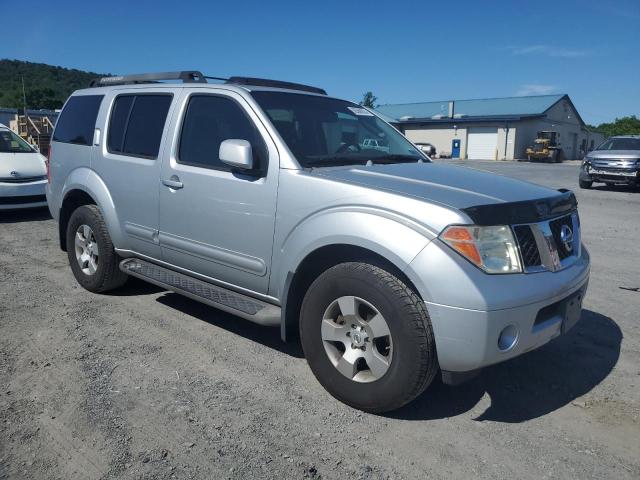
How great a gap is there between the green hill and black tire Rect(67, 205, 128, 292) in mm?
67186

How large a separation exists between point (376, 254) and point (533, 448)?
130 centimetres

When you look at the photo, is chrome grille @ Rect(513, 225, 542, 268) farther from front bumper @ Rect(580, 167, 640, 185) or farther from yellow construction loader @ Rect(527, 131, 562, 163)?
yellow construction loader @ Rect(527, 131, 562, 163)

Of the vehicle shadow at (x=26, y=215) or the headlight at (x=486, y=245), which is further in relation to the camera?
the vehicle shadow at (x=26, y=215)

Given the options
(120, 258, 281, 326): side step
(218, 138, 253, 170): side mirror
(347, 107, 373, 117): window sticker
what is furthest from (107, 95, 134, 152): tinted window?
(347, 107, 373, 117): window sticker

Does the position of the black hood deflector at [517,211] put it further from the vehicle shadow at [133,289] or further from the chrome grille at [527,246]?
the vehicle shadow at [133,289]

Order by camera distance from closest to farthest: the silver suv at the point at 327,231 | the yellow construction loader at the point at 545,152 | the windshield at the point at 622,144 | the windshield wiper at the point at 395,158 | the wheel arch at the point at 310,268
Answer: the silver suv at the point at 327,231 → the wheel arch at the point at 310,268 → the windshield wiper at the point at 395,158 → the windshield at the point at 622,144 → the yellow construction loader at the point at 545,152

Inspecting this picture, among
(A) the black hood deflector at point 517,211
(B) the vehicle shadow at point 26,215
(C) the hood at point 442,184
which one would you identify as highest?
(C) the hood at point 442,184

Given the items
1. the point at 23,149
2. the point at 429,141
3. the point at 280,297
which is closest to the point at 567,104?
the point at 429,141

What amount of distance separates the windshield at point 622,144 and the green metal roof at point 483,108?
33.1 meters

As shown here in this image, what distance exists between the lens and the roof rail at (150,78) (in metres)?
4.50

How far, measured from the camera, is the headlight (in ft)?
9.01

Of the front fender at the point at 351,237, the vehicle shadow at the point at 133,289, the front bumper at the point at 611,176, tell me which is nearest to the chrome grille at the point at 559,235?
the front fender at the point at 351,237

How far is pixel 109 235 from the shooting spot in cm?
492

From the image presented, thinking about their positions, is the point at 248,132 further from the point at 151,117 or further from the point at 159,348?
the point at 159,348
